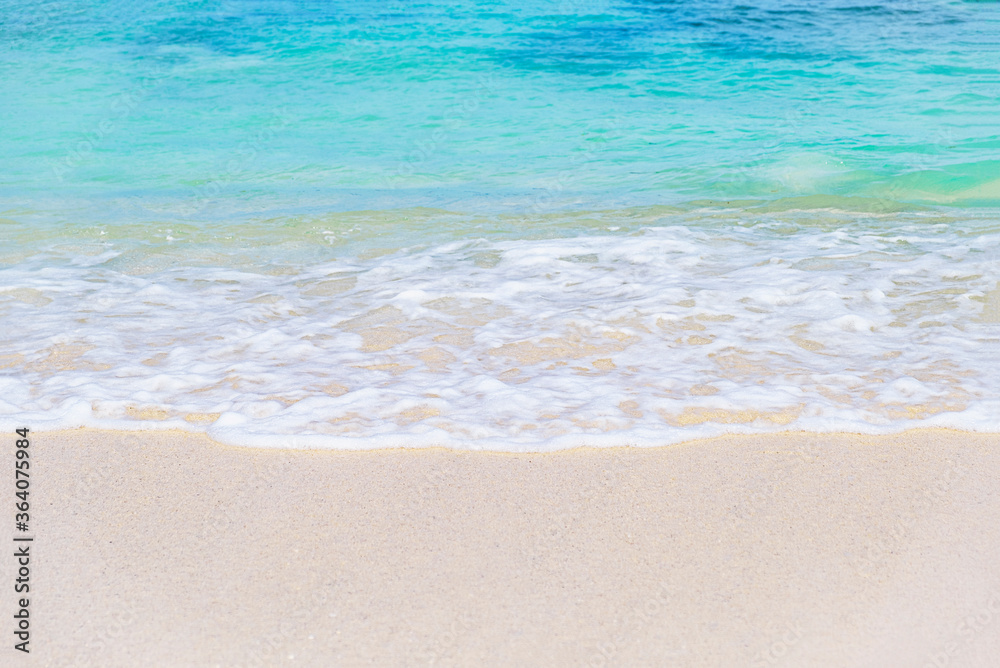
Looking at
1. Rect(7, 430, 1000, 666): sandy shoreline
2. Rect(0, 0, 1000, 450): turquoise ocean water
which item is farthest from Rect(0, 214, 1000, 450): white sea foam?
Rect(7, 430, 1000, 666): sandy shoreline

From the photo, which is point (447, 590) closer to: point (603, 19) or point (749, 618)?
point (749, 618)

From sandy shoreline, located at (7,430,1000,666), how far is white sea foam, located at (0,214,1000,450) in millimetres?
157

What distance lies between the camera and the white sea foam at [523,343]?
2.96 m

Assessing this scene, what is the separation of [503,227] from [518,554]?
11.9 ft

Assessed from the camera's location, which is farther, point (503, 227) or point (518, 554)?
point (503, 227)

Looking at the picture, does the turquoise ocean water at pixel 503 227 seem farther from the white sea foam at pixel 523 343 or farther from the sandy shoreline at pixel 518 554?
the sandy shoreline at pixel 518 554

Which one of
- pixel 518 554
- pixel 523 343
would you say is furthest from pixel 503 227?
pixel 518 554

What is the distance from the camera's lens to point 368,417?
3000 millimetres

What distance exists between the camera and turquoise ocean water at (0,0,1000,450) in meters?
3.15

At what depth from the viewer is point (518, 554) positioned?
2307 mm

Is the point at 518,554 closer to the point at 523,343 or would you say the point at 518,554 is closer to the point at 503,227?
the point at 523,343

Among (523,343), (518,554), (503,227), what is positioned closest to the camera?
(518,554)

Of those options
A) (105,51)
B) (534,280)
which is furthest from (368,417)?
(105,51)

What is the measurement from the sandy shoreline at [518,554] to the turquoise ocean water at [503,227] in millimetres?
172
